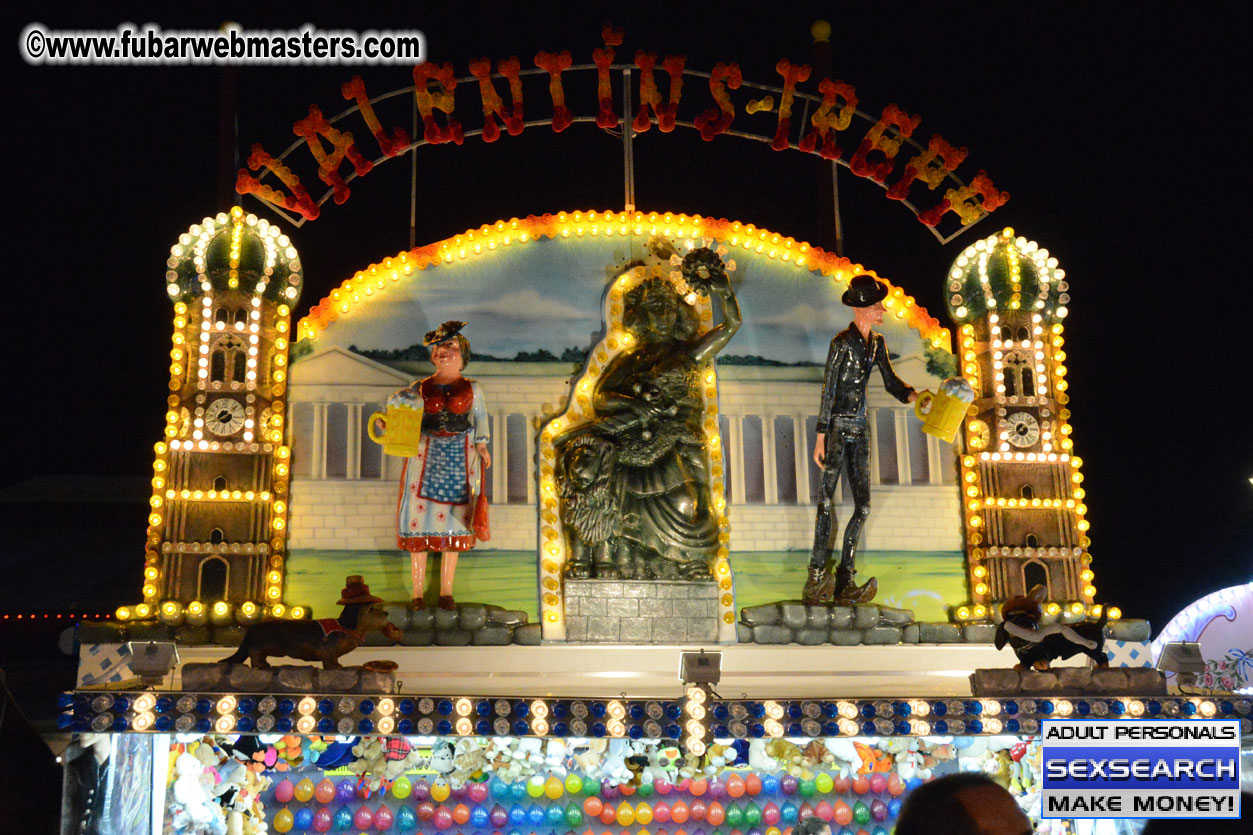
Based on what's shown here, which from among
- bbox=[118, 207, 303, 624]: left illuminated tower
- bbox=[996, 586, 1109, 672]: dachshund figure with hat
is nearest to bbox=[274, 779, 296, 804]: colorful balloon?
bbox=[118, 207, 303, 624]: left illuminated tower

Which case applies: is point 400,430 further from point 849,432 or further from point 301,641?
point 849,432

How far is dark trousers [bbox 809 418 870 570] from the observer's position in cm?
1173

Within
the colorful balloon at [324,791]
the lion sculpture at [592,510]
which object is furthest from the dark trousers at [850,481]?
the colorful balloon at [324,791]

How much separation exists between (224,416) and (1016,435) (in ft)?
27.8

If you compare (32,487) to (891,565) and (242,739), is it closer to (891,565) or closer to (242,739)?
(242,739)

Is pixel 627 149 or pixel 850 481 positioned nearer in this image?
pixel 850 481

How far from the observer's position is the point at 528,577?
465 inches

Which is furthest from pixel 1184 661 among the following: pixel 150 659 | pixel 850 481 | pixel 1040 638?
pixel 150 659

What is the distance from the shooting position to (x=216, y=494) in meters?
11.4

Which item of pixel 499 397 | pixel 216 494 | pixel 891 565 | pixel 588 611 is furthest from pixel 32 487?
pixel 891 565

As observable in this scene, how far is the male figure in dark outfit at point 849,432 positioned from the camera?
1170cm

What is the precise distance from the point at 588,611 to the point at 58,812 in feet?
16.8

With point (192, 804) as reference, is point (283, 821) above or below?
below

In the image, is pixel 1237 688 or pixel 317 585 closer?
pixel 317 585
